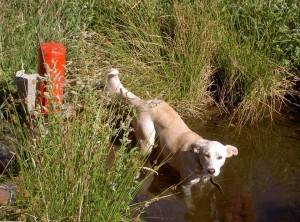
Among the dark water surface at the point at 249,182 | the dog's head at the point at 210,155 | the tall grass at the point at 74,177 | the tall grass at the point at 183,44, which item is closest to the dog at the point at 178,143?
the dog's head at the point at 210,155

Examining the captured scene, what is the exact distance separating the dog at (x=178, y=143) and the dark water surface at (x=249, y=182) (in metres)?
0.24

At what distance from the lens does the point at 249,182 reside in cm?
605

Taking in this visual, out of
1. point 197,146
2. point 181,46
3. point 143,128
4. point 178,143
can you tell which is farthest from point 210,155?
point 181,46

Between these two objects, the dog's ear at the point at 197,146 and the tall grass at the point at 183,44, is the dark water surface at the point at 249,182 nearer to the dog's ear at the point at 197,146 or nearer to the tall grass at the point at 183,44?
the tall grass at the point at 183,44

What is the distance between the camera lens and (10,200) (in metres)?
4.01

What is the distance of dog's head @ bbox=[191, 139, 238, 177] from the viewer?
5.69 metres

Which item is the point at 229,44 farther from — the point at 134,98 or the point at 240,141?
the point at 134,98

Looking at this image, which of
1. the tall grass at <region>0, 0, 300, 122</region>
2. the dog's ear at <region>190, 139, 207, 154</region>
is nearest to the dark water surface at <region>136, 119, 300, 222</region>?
the tall grass at <region>0, 0, 300, 122</region>

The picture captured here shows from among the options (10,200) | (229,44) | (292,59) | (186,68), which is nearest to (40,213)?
(10,200)

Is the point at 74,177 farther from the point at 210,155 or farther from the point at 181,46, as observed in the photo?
the point at 181,46

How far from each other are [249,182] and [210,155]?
636mm

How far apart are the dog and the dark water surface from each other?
9.3 inches

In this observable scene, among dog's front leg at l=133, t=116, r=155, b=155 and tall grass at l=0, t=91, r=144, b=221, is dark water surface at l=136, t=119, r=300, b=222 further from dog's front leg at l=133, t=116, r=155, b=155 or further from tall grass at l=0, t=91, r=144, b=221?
tall grass at l=0, t=91, r=144, b=221

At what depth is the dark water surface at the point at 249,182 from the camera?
17.7ft
